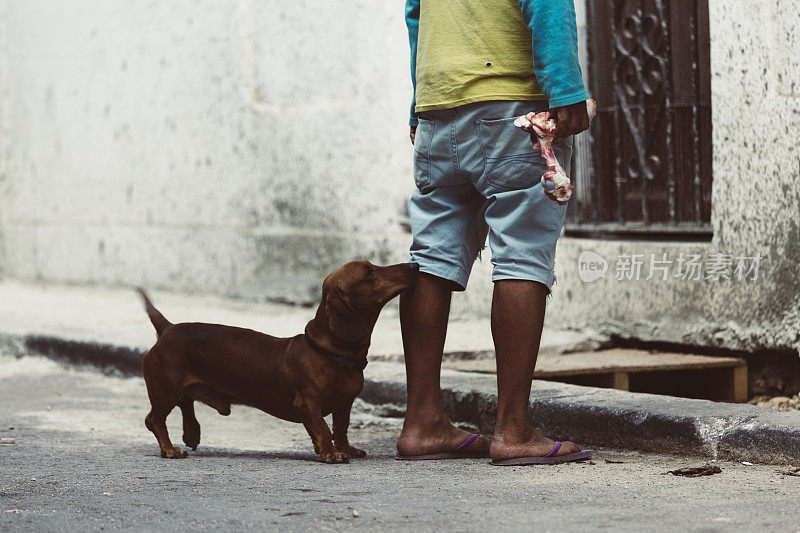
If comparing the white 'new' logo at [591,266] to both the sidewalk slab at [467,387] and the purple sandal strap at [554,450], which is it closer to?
the sidewalk slab at [467,387]

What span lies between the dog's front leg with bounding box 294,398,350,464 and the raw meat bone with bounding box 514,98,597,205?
100cm

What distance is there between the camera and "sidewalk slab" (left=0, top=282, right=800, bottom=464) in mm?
3861

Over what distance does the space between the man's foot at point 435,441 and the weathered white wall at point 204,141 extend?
3189mm

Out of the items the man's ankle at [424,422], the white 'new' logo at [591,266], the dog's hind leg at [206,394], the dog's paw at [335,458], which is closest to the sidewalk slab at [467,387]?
the white 'new' logo at [591,266]

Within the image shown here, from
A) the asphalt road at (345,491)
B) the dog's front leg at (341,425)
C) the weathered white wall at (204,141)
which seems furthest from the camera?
the weathered white wall at (204,141)

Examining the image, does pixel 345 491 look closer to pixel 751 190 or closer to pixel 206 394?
pixel 206 394

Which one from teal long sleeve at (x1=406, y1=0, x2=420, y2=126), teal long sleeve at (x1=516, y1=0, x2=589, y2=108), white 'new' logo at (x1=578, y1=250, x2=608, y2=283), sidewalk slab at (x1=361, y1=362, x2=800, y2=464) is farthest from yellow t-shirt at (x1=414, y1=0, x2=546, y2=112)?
white 'new' logo at (x1=578, y1=250, x2=608, y2=283)

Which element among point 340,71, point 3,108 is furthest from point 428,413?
point 3,108

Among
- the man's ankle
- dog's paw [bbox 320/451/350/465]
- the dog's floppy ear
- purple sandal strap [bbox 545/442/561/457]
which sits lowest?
dog's paw [bbox 320/451/350/465]

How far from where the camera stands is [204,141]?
8.35m

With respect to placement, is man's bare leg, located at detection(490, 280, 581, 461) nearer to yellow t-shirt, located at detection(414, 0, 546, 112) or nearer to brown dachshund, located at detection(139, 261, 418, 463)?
brown dachshund, located at detection(139, 261, 418, 463)

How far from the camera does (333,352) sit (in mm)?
3902

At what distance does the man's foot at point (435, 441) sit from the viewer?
155 inches

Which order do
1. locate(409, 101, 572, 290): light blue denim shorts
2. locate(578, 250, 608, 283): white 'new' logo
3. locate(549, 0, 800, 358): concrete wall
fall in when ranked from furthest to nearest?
locate(578, 250, 608, 283): white 'new' logo → locate(549, 0, 800, 358): concrete wall → locate(409, 101, 572, 290): light blue denim shorts
